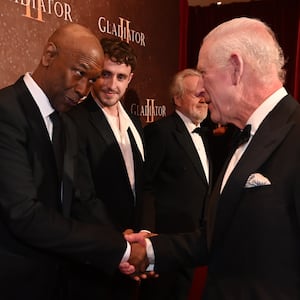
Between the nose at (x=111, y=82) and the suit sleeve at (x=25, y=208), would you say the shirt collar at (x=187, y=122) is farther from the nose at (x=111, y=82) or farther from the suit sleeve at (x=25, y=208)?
the suit sleeve at (x=25, y=208)

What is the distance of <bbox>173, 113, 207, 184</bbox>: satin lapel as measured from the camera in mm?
3346

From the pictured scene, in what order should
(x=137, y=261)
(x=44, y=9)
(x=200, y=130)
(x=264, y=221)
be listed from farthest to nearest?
(x=200, y=130)
(x=44, y=9)
(x=137, y=261)
(x=264, y=221)

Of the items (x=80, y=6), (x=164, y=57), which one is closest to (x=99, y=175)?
(x=80, y=6)

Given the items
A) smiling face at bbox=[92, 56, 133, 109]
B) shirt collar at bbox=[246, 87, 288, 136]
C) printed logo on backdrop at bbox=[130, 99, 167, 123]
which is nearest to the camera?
shirt collar at bbox=[246, 87, 288, 136]

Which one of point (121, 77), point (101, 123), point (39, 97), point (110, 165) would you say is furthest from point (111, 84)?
point (39, 97)

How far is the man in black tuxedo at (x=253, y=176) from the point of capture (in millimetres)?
1477

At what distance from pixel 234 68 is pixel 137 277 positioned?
41.6 inches

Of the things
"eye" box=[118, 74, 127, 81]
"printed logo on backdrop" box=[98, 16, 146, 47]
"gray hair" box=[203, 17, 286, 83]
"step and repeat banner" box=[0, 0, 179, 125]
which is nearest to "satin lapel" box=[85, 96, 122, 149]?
"eye" box=[118, 74, 127, 81]

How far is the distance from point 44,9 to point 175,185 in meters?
1.29

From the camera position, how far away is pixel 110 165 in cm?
257

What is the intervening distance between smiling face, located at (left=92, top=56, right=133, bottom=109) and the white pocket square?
1.34m

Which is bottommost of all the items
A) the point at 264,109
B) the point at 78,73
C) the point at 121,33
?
the point at 264,109

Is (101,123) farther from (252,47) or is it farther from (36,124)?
(252,47)

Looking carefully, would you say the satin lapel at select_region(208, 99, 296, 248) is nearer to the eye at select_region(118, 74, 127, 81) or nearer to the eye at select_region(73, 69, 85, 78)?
the eye at select_region(73, 69, 85, 78)
